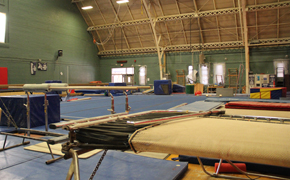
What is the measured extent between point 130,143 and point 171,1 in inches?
680

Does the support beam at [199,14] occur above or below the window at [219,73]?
above

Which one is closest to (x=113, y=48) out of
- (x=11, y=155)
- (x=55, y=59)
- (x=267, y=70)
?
(x=55, y=59)

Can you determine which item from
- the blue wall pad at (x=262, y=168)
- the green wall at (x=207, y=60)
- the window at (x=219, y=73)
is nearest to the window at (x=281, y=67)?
the green wall at (x=207, y=60)

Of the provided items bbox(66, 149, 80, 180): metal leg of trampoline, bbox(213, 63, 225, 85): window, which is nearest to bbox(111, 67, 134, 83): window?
bbox(213, 63, 225, 85): window

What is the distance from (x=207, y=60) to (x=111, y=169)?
699 inches

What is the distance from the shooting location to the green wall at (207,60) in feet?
55.2

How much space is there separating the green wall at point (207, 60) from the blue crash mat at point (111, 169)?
16.9m

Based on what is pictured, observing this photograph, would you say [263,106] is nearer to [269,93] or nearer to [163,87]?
[269,93]

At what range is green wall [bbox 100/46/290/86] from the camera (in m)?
16.8

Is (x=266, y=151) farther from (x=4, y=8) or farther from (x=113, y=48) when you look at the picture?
(x=113, y=48)

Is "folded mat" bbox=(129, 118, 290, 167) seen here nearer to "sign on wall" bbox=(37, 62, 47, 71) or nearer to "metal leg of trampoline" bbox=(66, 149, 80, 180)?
"metal leg of trampoline" bbox=(66, 149, 80, 180)

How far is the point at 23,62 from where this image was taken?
563 inches

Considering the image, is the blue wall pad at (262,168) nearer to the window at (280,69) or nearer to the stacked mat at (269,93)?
the stacked mat at (269,93)

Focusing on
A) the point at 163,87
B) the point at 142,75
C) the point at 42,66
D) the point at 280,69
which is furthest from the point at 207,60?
the point at 42,66
